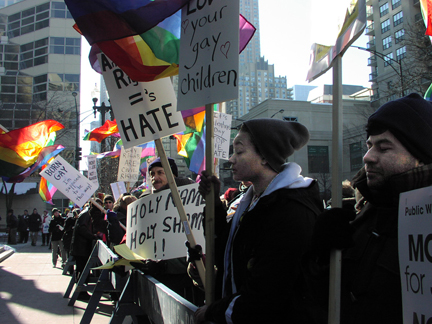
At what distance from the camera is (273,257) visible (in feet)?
6.62

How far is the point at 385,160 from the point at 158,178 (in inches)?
111

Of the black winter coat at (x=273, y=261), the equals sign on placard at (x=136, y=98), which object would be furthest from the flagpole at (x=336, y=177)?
the equals sign on placard at (x=136, y=98)

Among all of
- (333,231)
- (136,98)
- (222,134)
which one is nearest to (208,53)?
(136,98)

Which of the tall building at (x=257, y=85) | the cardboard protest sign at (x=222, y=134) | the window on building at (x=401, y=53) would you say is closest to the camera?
the cardboard protest sign at (x=222, y=134)

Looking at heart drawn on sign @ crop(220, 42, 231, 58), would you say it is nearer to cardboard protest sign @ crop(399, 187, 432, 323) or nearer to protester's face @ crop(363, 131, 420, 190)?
protester's face @ crop(363, 131, 420, 190)

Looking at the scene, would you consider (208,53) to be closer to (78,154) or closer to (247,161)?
(247,161)

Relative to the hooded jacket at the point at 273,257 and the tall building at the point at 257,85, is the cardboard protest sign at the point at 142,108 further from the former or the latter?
the tall building at the point at 257,85

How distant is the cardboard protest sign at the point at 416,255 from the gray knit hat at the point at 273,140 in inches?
40.9

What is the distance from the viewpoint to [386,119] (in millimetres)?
1722

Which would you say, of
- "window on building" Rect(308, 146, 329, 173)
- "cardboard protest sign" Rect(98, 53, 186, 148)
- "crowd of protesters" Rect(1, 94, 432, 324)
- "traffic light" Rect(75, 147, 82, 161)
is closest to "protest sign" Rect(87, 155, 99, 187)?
"cardboard protest sign" Rect(98, 53, 186, 148)

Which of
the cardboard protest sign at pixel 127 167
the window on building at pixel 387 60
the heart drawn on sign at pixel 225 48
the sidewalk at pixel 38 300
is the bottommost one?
the sidewalk at pixel 38 300

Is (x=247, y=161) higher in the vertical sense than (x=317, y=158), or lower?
lower

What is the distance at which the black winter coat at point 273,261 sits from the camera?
2.00 meters

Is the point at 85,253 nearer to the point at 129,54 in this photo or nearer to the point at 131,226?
the point at 131,226
